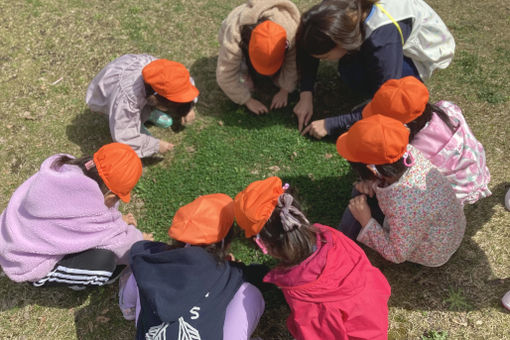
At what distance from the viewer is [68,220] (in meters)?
2.73

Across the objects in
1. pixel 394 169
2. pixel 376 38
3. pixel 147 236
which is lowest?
pixel 147 236

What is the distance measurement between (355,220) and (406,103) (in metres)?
1.09

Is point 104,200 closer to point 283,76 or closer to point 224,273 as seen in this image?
point 224,273

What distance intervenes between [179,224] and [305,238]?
2.67 ft

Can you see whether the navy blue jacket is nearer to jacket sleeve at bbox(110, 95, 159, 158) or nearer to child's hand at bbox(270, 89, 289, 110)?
jacket sleeve at bbox(110, 95, 159, 158)

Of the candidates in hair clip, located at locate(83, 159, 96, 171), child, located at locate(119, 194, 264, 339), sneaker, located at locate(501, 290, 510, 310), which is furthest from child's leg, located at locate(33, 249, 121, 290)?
sneaker, located at locate(501, 290, 510, 310)

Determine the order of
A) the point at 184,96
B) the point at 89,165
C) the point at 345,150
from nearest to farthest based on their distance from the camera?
the point at 345,150 → the point at 89,165 → the point at 184,96

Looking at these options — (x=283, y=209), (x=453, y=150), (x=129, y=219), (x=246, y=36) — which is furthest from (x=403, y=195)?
(x=129, y=219)

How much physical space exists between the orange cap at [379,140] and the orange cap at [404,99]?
315mm

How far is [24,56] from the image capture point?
512cm

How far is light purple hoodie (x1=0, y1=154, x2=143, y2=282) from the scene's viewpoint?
8.57 ft

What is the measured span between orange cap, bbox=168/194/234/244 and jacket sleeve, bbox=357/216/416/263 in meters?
1.18

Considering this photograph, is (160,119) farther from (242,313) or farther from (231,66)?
(242,313)

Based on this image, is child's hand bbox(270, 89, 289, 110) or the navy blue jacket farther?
child's hand bbox(270, 89, 289, 110)
